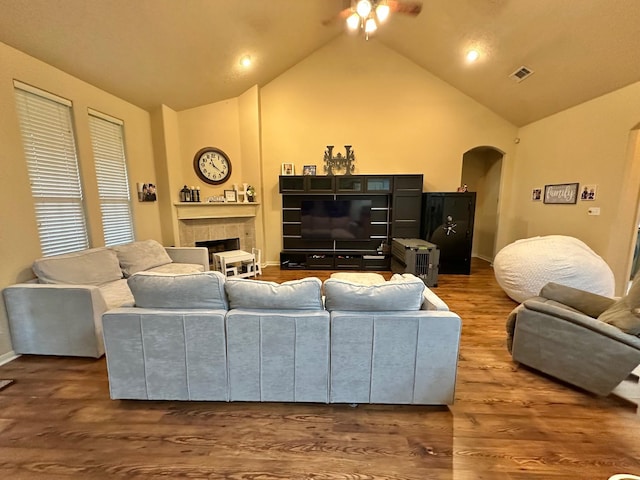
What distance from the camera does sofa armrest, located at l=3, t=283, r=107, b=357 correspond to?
7.84 feet

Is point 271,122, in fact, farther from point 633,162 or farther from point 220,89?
point 633,162

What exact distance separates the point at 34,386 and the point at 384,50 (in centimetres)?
655

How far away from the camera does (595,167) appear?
3.84 m

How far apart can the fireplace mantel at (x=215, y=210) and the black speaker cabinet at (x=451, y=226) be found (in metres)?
3.32

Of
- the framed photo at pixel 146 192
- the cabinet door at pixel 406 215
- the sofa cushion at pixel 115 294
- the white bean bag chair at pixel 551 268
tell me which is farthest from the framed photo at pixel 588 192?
the framed photo at pixel 146 192

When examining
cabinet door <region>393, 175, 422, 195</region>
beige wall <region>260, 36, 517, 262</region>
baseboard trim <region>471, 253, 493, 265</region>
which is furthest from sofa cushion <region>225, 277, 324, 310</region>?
baseboard trim <region>471, 253, 493, 265</region>

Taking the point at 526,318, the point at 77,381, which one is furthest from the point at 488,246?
the point at 77,381

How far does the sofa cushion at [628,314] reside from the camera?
71.9 inches

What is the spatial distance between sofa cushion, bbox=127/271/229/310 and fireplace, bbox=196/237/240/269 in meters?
3.37

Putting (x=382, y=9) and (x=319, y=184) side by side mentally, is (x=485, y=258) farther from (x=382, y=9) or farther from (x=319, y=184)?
(x=382, y=9)

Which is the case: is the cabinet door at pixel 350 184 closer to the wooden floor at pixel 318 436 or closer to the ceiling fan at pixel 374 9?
the ceiling fan at pixel 374 9

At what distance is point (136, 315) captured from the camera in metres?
1.80

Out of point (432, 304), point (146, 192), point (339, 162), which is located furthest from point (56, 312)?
point (339, 162)

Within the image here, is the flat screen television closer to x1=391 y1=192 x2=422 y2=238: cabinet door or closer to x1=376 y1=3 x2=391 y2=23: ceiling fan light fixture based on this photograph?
x1=391 y1=192 x2=422 y2=238: cabinet door
